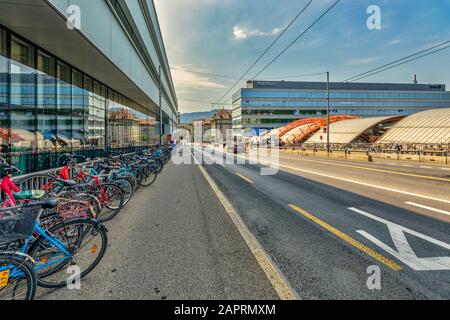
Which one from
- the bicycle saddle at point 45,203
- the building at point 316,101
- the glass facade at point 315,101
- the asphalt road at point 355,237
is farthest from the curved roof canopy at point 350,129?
the glass facade at point 315,101

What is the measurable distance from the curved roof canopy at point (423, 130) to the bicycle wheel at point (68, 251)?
33.9m

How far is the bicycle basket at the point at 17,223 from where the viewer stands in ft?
8.70

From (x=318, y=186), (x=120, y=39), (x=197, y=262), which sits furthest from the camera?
(x=120, y=39)

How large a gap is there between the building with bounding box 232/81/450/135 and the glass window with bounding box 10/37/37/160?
8713cm

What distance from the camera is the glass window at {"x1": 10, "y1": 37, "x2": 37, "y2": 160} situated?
7.59 m

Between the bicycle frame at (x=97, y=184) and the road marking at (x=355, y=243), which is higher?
the bicycle frame at (x=97, y=184)

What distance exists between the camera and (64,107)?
34.6 ft

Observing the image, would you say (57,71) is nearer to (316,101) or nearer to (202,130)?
(316,101)


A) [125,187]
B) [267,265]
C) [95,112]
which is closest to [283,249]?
[267,265]

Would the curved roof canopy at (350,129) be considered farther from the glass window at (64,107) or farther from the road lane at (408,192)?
the glass window at (64,107)
